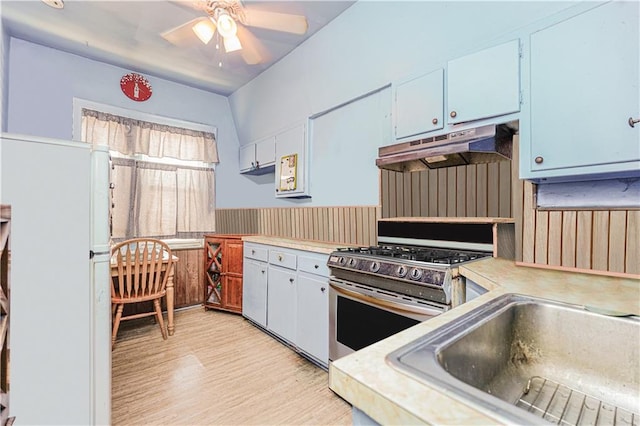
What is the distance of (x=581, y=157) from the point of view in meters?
1.25

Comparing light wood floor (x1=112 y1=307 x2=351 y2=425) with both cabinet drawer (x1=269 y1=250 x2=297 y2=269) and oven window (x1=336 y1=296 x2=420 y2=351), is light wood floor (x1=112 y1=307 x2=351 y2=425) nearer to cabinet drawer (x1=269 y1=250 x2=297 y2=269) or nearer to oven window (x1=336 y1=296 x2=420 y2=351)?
oven window (x1=336 y1=296 x2=420 y2=351)

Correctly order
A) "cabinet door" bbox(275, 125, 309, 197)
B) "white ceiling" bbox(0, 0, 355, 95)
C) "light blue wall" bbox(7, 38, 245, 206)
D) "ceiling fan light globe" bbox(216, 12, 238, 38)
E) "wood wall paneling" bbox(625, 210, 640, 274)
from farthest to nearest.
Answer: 1. "cabinet door" bbox(275, 125, 309, 197)
2. "light blue wall" bbox(7, 38, 245, 206)
3. "white ceiling" bbox(0, 0, 355, 95)
4. "ceiling fan light globe" bbox(216, 12, 238, 38)
5. "wood wall paneling" bbox(625, 210, 640, 274)

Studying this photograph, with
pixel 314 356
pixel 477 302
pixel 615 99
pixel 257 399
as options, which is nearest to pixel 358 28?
pixel 615 99

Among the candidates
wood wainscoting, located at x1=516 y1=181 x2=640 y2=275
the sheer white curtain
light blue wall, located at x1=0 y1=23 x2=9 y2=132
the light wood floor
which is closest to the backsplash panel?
wood wainscoting, located at x1=516 y1=181 x2=640 y2=275

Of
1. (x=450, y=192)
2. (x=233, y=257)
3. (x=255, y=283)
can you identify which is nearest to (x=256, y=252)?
(x=255, y=283)

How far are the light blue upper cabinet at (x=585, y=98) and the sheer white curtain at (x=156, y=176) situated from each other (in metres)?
3.53

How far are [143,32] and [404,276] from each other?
302cm

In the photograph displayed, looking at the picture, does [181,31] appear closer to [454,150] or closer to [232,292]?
[454,150]

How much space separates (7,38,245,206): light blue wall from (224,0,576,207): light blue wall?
1.15 meters

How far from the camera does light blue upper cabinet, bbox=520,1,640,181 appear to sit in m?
1.13

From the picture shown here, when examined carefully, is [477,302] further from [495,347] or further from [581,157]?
[581,157]

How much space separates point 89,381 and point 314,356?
54.4 inches

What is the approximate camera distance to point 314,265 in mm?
2271

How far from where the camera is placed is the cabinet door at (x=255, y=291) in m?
2.83
